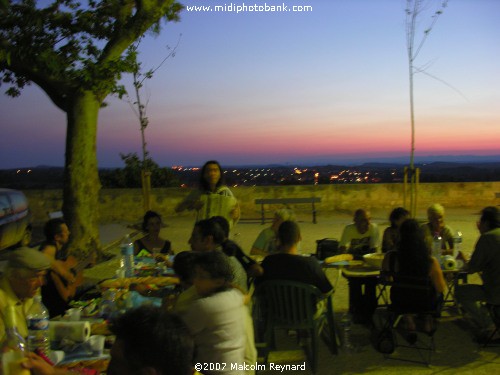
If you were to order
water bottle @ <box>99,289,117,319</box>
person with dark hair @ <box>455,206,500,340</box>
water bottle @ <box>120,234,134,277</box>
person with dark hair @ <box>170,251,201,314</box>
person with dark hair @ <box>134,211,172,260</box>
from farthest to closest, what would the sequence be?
1. person with dark hair @ <box>134,211,172,260</box>
2. water bottle @ <box>120,234,134,277</box>
3. person with dark hair @ <box>455,206,500,340</box>
4. water bottle @ <box>99,289,117,319</box>
5. person with dark hair @ <box>170,251,201,314</box>

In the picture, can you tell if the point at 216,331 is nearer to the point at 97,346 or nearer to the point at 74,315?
the point at 97,346

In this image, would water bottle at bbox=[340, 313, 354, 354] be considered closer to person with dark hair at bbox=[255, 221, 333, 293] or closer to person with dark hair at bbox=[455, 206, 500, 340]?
person with dark hair at bbox=[255, 221, 333, 293]

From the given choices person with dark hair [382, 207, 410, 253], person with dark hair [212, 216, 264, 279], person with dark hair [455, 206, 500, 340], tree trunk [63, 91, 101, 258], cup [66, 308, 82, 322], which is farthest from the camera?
tree trunk [63, 91, 101, 258]

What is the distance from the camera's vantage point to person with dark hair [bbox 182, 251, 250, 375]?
8.98 ft

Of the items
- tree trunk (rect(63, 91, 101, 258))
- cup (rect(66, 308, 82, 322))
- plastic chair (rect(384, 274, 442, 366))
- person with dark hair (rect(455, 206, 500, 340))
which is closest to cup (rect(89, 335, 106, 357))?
cup (rect(66, 308, 82, 322))

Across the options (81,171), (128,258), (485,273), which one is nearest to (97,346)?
(128,258)

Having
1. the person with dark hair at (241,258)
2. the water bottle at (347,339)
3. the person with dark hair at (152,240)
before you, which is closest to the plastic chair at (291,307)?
the person with dark hair at (241,258)

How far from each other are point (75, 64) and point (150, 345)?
24.7 feet

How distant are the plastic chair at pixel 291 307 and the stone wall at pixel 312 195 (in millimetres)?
10481

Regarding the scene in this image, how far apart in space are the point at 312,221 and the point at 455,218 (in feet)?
12.0

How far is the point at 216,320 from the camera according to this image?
275 centimetres

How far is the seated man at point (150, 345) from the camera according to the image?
5.34 ft

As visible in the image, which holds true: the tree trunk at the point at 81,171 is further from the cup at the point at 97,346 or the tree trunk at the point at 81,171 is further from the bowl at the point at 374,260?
the cup at the point at 97,346

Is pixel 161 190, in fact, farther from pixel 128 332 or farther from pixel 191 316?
pixel 128 332
